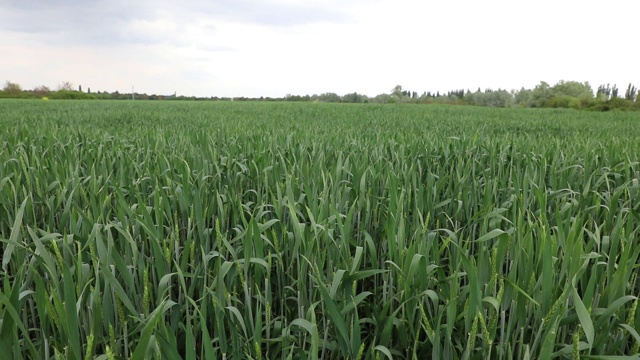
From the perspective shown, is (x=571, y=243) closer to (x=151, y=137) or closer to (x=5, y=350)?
(x=5, y=350)

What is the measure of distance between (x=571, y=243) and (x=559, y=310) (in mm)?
287

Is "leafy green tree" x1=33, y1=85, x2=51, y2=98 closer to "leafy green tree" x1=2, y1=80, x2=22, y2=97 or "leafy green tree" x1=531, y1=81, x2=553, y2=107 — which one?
"leafy green tree" x1=2, y1=80, x2=22, y2=97

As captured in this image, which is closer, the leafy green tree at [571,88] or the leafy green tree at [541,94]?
the leafy green tree at [541,94]

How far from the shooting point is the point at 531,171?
111 inches

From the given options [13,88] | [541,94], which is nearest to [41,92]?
[13,88]

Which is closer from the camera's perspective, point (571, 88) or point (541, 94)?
point (541, 94)

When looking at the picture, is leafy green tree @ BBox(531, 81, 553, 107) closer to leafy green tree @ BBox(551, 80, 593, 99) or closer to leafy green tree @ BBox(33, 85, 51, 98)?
leafy green tree @ BBox(551, 80, 593, 99)

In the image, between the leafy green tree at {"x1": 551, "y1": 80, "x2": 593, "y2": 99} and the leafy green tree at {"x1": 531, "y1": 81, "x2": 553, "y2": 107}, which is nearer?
the leafy green tree at {"x1": 531, "y1": 81, "x2": 553, "y2": 107}

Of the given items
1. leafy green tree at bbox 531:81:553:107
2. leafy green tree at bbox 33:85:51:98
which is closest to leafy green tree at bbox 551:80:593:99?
leafy green tree at bbox 531:81:553:107

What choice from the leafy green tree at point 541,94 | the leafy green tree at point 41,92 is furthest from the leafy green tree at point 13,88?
the leafy green tree at point 541,94

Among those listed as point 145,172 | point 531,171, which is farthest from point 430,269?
point 145,172

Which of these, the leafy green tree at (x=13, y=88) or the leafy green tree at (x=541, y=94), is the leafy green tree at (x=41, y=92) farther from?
the leafy green tree at (x=541, y=94)

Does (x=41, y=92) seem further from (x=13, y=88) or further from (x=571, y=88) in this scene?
(x=571, y=88)

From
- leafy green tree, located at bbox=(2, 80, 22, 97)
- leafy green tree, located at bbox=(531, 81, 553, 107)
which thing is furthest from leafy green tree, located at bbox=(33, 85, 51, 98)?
leafy green tree, located at bbox=(531, 81, 553, 107)
